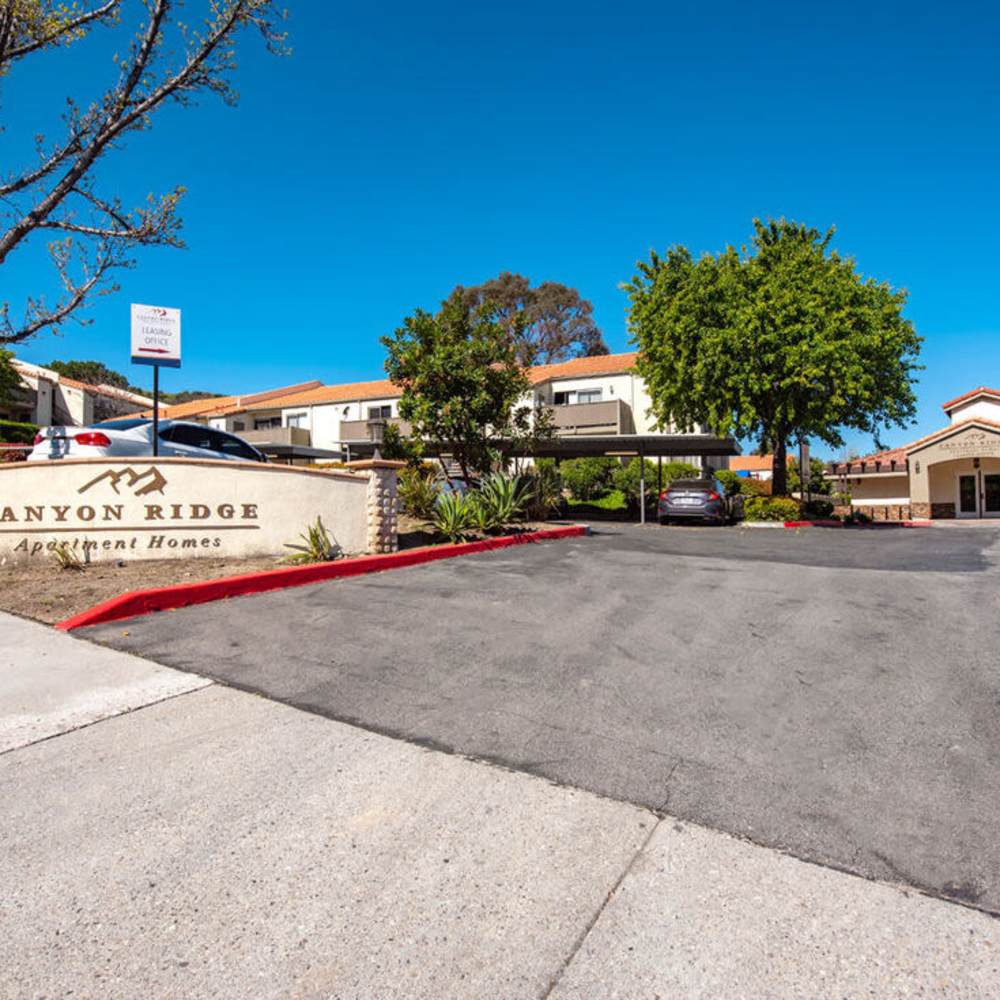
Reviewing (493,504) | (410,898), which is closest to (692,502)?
(493,504)

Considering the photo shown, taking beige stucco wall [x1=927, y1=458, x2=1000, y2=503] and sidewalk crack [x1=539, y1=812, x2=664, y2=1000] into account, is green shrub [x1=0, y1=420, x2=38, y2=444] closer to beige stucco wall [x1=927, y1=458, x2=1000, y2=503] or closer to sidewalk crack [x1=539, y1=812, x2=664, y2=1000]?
sidewalk crack [x1=539, y1=812, x2=664, y2=1000]

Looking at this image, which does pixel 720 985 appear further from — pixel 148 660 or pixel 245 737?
pixel 148 660

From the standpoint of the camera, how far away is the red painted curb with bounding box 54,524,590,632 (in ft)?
19.1

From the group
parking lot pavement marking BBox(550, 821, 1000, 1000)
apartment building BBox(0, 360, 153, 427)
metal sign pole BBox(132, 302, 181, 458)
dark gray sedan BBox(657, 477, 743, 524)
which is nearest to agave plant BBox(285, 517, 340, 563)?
metal sign pole BBox(132, 302, 181, 458)

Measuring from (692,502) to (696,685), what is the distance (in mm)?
16154

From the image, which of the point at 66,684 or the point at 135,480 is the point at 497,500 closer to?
the point at 135,480

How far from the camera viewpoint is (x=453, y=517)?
11016 mm

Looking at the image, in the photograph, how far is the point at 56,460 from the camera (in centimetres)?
808

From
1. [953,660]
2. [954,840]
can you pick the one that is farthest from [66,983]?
[953,660]

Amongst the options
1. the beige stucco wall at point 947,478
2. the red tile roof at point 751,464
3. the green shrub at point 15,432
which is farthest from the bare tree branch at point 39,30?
the red tile roof at point 751,464

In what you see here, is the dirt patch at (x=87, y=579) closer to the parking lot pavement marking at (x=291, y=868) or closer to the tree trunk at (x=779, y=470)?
the parking lot pavement marking at (x=291, y=868)

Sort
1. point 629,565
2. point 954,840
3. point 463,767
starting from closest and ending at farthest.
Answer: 1. point 954,840
2. point 463,767
3. point 629,565

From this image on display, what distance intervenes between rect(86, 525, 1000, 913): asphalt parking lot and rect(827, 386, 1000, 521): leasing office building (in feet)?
87.5

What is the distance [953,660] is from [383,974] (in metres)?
4.57
